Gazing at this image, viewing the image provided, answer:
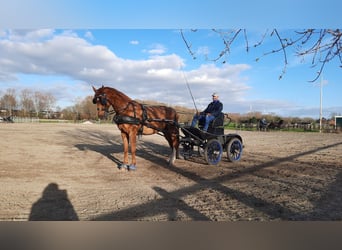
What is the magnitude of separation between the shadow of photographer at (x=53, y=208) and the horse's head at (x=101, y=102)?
165 cm

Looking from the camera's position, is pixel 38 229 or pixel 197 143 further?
pixel 197 143

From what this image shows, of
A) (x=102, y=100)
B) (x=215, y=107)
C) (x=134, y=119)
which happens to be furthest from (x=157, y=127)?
(x=215, y=107)

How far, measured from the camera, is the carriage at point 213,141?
662 centimetres

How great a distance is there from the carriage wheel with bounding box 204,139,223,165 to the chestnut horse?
0.94 m

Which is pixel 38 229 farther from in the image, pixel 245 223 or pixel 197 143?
pixel 197 143

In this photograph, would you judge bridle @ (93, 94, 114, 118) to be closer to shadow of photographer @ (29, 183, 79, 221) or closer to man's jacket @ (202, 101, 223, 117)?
shadow of photographer @ (29, 183, 79, 221)

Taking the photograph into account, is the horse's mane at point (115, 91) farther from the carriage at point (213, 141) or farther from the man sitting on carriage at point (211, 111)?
the carriage at point (213, 141)

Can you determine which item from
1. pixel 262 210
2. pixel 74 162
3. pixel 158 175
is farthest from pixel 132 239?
pixel 74 162

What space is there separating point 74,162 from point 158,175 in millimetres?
2679

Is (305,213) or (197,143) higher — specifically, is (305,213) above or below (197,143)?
below

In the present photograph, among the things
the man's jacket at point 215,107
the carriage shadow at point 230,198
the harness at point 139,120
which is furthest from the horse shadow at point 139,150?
the man's jacket at point 215,107

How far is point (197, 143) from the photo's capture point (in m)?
6.98

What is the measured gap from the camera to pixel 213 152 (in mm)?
7066

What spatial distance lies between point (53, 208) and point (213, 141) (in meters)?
4.34
